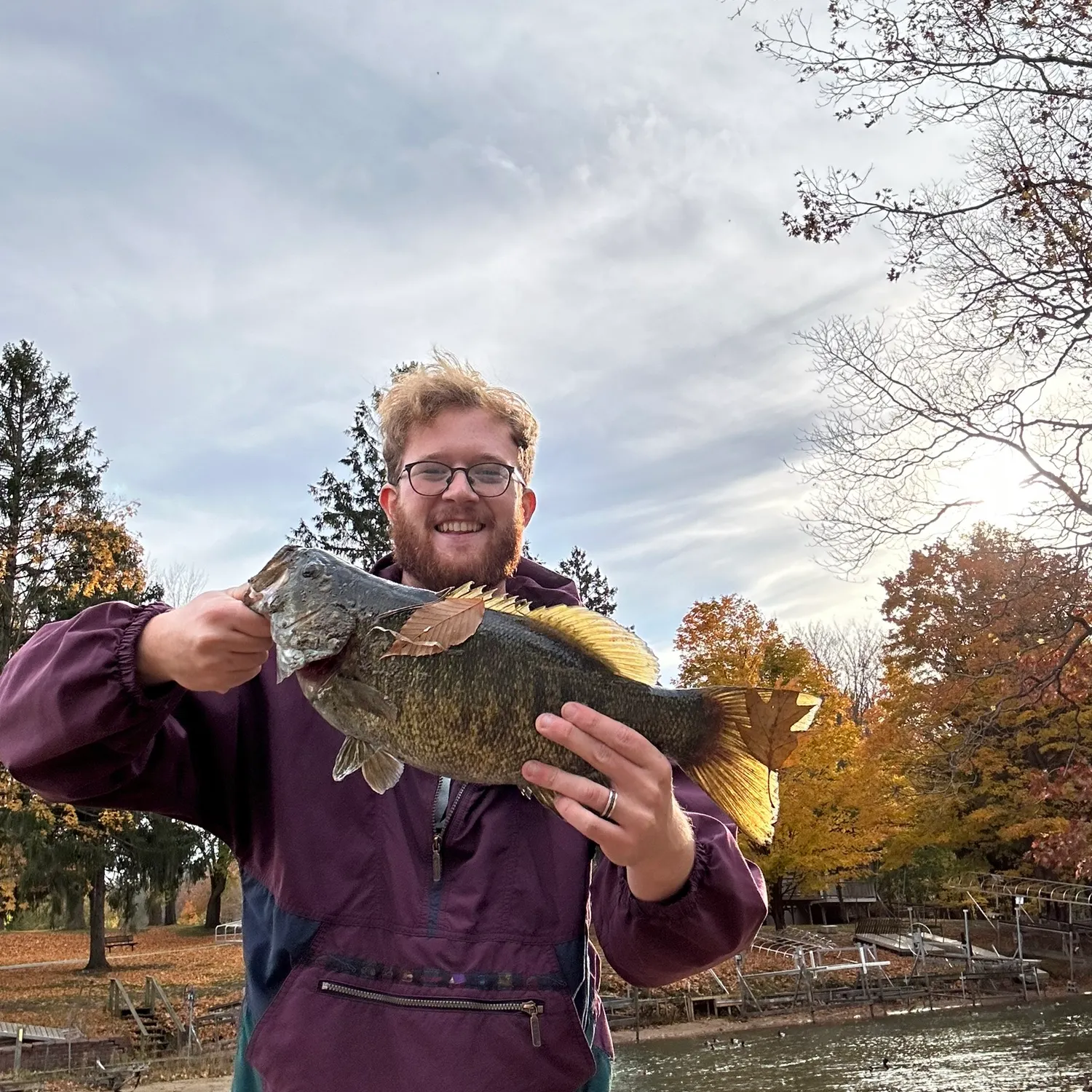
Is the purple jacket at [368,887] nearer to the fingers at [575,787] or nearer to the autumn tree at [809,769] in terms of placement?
the fingers at [575,787]

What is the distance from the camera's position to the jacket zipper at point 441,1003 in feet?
9.38

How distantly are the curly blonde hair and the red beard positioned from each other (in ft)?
0.80

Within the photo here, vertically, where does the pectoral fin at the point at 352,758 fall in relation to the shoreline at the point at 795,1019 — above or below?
above

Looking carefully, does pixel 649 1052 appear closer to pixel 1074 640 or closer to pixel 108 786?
pixel 1074 640

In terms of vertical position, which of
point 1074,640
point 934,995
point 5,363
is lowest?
point 934,995

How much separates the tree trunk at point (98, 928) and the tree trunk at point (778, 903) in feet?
73.1

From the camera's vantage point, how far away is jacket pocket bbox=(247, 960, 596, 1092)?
9.14 ft

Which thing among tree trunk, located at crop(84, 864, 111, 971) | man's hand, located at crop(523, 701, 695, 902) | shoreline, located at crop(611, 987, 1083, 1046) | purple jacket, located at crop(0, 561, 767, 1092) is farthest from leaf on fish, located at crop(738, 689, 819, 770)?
tree trunk, located at crop(84, 864, 111, 971)

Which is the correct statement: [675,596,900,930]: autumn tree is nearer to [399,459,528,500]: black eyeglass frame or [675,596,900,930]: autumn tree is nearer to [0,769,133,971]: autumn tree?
[0,769,133,971]: autumn tree

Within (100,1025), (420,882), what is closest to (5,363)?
(100,1025)

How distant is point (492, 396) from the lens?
143 inches

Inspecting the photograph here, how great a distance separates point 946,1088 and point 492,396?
57.3 ft

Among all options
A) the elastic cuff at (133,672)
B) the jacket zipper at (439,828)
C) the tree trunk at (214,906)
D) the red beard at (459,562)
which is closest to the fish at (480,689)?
the elastic cuff at (133,672)

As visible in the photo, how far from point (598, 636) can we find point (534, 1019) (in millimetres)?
1172
